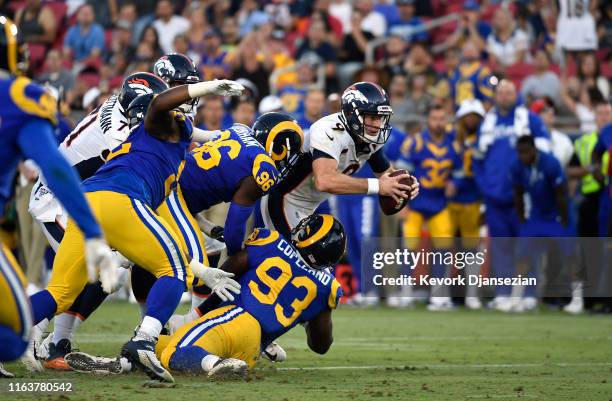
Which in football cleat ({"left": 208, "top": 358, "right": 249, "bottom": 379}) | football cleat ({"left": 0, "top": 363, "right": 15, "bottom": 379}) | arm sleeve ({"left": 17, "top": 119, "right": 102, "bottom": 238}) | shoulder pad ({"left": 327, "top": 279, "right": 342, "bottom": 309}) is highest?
arm sleeve ({"left": 17, "top": 119, "right": 102, "bottom": 238})

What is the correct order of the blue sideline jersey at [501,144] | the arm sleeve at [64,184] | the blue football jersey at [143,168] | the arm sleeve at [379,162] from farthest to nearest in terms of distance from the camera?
the blue sideline jersey at [501,144], the arm sleeve at [379,162], the blue football jersey at [143,168], the arm sleeve at [64,184]

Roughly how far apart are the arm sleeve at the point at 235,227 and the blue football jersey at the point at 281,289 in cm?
15

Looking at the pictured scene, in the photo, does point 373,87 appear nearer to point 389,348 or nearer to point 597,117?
point 389,348

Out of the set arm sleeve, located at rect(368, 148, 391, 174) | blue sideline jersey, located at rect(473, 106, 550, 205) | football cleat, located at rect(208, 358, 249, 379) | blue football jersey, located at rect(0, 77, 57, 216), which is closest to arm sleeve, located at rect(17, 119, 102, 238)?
blue football jersey, located at rect(0, 77, 57, 216)

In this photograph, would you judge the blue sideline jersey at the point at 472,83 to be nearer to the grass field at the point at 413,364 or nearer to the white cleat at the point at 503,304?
the white cleat at the point at 503,304

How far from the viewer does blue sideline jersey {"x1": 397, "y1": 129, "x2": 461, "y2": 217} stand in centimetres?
1427

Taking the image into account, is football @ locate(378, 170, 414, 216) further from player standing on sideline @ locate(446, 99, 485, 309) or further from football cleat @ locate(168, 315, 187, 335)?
player standing on sideline @ locate(446, 99, 485, 309)

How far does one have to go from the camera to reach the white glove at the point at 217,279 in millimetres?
7039

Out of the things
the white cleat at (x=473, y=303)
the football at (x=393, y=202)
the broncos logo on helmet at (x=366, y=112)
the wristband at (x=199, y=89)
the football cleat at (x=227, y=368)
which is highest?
the wristband at (x=199, y=89)

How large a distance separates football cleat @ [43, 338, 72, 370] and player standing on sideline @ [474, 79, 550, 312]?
7.09 m

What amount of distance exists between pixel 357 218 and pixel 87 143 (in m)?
7.08

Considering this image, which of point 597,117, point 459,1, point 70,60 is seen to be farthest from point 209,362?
point 459,1

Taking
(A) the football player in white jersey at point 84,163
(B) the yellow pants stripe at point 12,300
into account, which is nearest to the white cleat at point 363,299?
(A) the football player in white jersey at point 84,163

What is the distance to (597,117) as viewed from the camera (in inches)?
554
